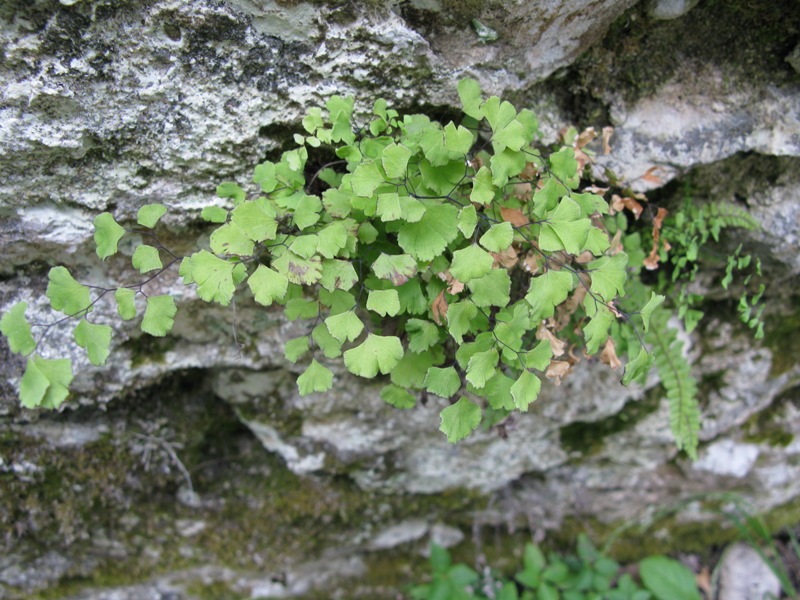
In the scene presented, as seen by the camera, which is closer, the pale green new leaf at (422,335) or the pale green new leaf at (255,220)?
the pale green new leaf at (255,220)

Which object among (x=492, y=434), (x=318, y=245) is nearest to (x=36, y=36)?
(x=318, y=245)

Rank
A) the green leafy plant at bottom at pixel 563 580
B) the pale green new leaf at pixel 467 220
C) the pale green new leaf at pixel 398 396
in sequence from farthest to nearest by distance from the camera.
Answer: the green leafy plant at bottom at pixel 563 580
the pale green new leaf at pixel 398 396
the pale green new leaf at pixel 467 220

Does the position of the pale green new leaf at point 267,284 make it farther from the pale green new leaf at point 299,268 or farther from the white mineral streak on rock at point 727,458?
the white mineral streak on rock at point 727,458

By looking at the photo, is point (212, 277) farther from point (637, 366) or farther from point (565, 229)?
point (637, 366)

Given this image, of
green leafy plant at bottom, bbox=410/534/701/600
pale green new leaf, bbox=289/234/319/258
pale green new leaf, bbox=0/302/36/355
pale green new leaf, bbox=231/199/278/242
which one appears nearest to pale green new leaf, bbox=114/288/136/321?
pale green new leaf, bbox=0/302/36/355

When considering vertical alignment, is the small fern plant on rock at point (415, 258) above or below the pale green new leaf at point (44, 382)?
above

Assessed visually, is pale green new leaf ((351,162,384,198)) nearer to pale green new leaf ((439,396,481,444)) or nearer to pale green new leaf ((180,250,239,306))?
pale green new leaf ((180,250,239,306))

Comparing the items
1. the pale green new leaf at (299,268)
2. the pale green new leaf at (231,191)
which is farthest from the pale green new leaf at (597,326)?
the pale green new leaf at (231,191)

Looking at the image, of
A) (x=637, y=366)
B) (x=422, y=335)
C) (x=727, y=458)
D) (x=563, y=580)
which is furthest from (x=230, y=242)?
(x=727, y=458)
